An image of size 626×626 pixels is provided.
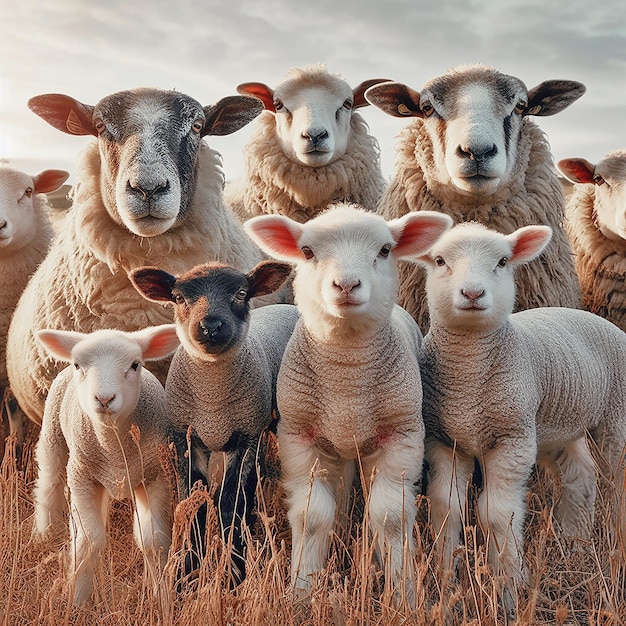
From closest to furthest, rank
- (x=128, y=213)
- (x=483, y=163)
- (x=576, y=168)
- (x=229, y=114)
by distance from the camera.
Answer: (x=128, y=213) → (x=483, y=163) → (x=229, y=114) → (x=576, y=168)

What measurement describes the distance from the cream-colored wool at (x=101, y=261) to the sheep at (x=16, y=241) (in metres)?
0.70

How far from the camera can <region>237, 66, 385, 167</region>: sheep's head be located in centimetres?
610

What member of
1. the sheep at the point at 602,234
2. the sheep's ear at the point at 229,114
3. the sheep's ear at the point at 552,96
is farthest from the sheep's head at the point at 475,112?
the sheep's ear at the point at 229,114

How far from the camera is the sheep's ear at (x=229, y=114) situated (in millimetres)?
5020

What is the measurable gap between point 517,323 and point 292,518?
1.39m

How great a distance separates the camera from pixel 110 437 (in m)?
3.69

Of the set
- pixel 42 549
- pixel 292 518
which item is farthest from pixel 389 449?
pixel 42 549

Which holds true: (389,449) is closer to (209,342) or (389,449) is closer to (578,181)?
(209,342)

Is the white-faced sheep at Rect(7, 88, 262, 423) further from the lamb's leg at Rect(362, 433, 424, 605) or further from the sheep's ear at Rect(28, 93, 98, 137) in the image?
the lamb's leg at Rect(362, 433, 424, 605)

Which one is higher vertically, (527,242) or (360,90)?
(360,90)

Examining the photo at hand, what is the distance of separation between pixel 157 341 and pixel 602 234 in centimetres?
333

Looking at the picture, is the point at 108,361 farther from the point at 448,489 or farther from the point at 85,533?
the point at 448,489

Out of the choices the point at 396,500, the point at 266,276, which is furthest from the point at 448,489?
the point at 266,276

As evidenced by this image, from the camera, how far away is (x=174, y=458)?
3.68 metres
